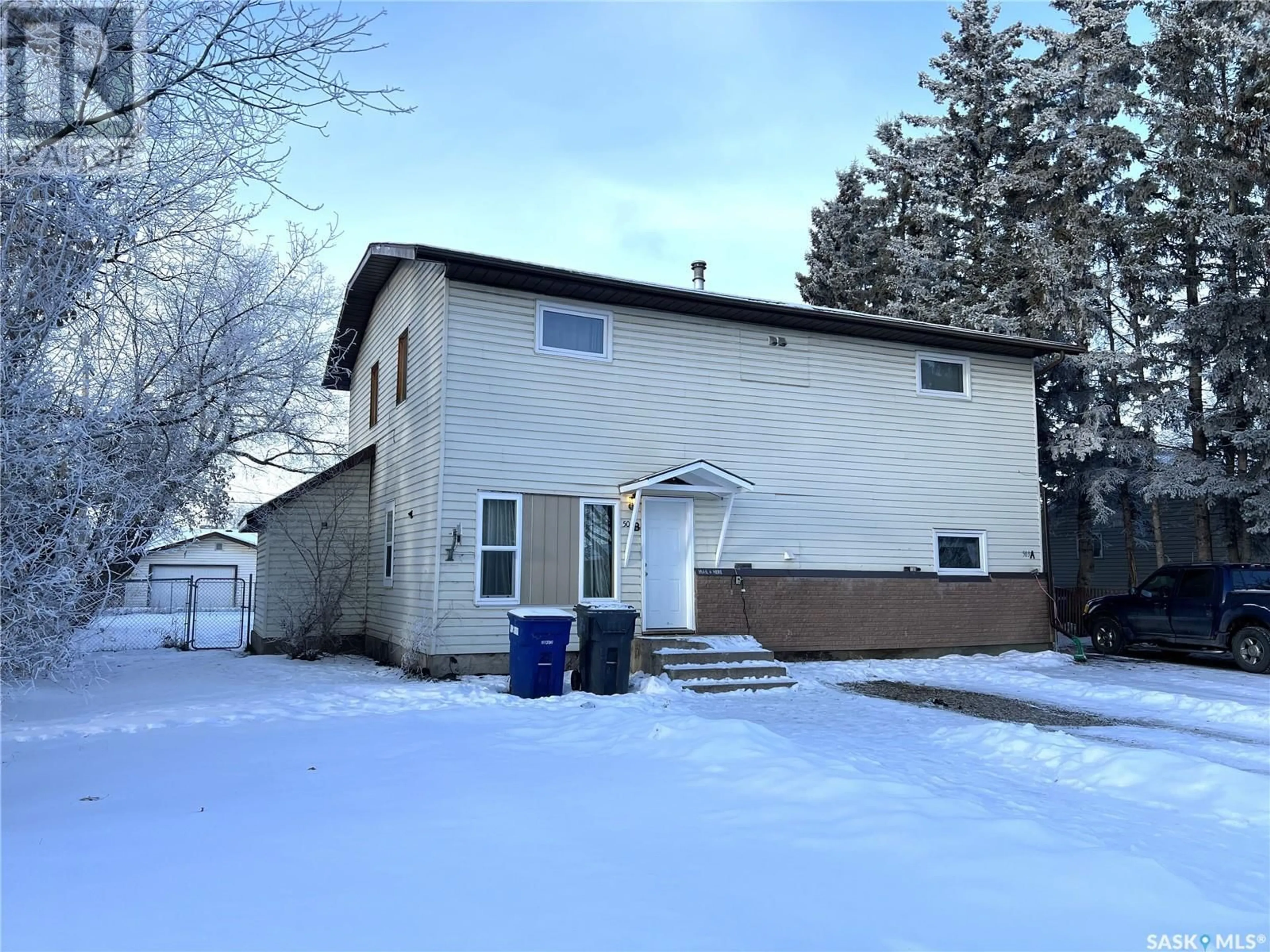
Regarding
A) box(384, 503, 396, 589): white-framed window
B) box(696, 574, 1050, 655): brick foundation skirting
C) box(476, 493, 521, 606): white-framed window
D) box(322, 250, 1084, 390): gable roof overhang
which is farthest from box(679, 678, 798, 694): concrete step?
box(322, 250, 1084, 390): gable roof overhang

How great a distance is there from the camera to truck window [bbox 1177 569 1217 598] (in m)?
14.0

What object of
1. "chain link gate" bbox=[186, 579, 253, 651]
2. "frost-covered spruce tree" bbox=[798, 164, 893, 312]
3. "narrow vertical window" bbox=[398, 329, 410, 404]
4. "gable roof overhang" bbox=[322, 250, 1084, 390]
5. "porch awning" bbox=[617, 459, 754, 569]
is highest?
"frost-covered spruce tree" bbox=[798, 164, 893, 312]

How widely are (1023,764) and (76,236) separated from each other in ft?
26.3

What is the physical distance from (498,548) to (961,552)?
332 inches

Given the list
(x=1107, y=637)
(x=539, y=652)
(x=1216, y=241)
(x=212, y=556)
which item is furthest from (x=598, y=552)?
(x=212, y=556)

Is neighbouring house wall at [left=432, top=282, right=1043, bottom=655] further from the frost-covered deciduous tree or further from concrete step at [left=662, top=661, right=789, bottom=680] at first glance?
the frost-covered deciduous tree

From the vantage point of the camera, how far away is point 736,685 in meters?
11.1

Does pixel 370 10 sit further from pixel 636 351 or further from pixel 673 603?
pixel 673 603

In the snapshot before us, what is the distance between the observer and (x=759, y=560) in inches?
539

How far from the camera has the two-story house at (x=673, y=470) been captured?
11898 mm

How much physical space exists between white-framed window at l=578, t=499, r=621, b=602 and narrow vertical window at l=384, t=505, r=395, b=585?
344 centimetres

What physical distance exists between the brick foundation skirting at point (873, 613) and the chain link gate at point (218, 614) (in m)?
10.1

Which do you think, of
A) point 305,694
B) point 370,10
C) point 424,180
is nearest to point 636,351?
point 424,180

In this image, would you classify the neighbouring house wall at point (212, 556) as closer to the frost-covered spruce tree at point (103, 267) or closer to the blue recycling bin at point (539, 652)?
the blue recycling bin at point (539, 652)
